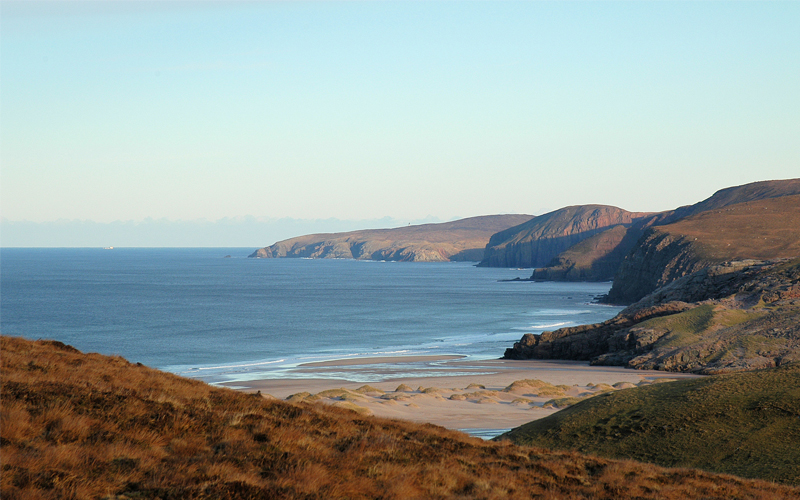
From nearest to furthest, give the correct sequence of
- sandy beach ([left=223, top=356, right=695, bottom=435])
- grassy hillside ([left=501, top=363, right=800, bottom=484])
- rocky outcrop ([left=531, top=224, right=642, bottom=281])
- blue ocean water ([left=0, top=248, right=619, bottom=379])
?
grassy hillside ([left=501, top=363, right=800, bottom=484])
sandy beach ([left=223, top=356, right=695, bottom=435])
blue ocean water ([left=0, top=248, right=619, bottom=379])
rocky outcrop ([left=531, top=224, right=642, bottom=281])

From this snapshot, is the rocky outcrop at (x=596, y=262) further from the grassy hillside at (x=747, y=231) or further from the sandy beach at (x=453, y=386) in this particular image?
the sandy beach at (x=453, y=386)

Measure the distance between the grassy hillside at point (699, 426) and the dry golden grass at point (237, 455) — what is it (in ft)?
12.8

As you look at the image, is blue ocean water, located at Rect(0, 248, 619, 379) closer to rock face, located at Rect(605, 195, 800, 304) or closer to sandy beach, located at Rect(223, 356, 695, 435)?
sandy beach, located at Rect(223, 356, 695, 435)

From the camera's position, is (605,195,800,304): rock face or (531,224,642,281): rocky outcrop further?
(531,224,642,281): rocky outcrop

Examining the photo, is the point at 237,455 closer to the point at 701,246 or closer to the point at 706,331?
the point at 706,331

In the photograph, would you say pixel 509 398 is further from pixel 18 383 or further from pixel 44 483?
pixel 44 483

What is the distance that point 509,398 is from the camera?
3725cm

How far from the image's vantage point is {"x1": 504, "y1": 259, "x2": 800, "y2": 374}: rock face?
46.5 meters

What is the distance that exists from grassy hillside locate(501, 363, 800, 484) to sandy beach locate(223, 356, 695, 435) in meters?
4.86

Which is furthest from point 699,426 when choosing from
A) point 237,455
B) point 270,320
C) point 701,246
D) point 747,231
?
point 747,231

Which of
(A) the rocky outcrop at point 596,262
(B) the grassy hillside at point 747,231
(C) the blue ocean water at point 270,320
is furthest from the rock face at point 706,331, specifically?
(A) the rocky outcrop at point 596,262

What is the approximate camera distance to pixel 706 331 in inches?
2068

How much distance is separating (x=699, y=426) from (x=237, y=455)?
1721 centimetres

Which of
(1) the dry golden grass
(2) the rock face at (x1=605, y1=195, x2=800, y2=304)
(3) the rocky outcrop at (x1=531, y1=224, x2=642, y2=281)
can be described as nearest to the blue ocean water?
(2) the rock face at (x1=605, y1=195, x2=800, y2=304)
